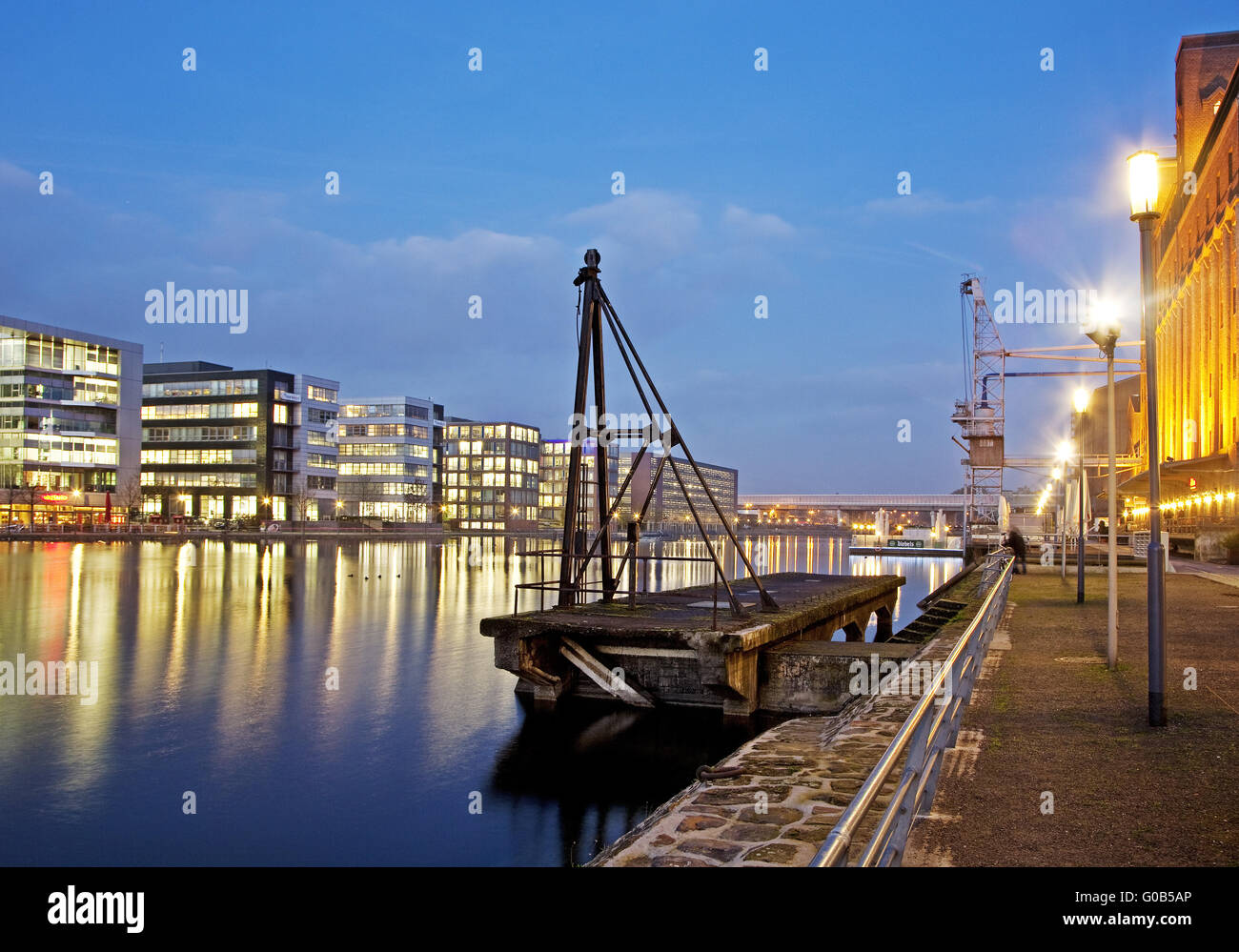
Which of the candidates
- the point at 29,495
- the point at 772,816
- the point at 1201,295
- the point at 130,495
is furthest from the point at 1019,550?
the point at 130,495

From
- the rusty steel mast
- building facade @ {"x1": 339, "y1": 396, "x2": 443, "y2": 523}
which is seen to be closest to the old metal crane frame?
the rusty steel mast

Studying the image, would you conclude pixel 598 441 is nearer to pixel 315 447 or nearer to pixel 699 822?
pixel 699 822

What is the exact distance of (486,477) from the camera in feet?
562

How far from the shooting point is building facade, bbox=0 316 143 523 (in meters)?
102

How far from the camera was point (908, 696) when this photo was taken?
41.2 ft

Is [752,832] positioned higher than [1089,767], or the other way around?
[1089,767]

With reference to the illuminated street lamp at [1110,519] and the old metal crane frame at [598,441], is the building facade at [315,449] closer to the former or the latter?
the old metal crane frame at [598,441]

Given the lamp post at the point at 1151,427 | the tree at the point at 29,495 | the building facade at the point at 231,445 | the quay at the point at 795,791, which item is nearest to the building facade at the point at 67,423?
the tree at the point at 29,495

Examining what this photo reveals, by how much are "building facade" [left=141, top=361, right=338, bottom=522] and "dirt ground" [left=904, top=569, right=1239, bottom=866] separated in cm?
11687

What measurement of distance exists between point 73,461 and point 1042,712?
115853 mm

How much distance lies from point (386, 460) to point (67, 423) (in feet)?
173

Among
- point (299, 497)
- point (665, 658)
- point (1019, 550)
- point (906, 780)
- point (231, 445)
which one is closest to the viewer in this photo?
point (906, 780)

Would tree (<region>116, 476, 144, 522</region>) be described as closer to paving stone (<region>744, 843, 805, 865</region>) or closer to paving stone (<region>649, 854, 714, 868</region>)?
paving stone (<region>649, 854, 714, 868</region>)

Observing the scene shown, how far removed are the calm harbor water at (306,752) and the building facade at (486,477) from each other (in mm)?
137925
